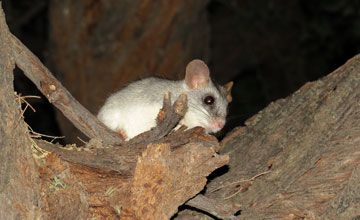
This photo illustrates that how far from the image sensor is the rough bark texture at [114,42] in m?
7.90

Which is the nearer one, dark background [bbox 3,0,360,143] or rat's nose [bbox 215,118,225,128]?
rat's nose [bbox 215,118,225,128]

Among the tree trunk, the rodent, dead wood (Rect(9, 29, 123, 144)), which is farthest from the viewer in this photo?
the rodent

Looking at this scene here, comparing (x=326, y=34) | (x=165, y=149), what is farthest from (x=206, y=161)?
(x=326, y=34)

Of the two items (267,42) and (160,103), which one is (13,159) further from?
(267,42)

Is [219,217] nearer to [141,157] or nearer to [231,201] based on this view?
[231,201]

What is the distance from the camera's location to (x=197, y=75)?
16.7 feet

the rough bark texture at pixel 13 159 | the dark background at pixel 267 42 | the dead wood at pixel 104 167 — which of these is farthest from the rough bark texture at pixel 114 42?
the rough bark texture at pixel 13 159

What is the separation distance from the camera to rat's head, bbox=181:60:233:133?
194 inches

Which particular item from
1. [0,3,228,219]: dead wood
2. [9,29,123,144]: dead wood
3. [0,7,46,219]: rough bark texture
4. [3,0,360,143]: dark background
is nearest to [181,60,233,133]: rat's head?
[0,3,228,219]: dead wood

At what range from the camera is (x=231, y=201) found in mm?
4234

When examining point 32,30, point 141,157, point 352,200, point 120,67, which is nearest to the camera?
point 141,157

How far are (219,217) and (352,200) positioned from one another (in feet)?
3.27

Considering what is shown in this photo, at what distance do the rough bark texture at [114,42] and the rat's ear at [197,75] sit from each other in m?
2.77

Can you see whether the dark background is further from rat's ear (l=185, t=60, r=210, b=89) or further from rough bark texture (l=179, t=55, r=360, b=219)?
rough bark texture (l=179, t=55, r=360, b=219)
